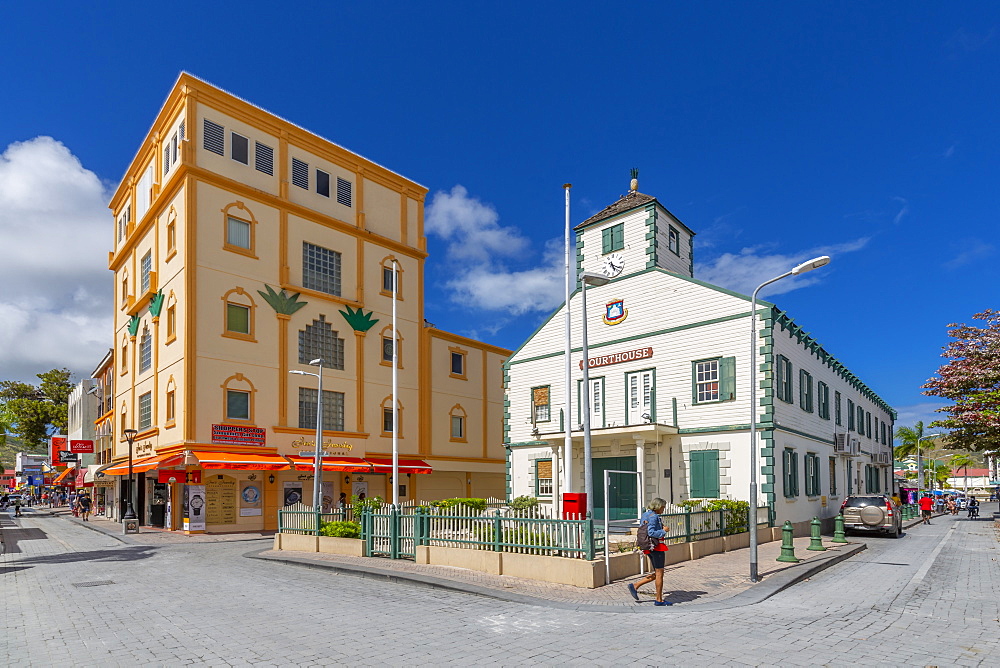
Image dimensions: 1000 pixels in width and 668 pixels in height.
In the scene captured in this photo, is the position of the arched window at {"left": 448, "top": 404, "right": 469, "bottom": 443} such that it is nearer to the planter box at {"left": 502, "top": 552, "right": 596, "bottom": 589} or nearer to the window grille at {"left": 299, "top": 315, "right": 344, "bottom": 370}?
the window grille at {"left": 299, "top": 315, "right": 344, "bottom": 370}

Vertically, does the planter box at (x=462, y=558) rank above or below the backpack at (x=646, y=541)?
below

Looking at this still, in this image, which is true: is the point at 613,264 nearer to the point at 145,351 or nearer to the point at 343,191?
the point at 343,191

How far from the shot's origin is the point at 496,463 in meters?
46.1

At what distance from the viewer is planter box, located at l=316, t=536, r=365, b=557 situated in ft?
61.2

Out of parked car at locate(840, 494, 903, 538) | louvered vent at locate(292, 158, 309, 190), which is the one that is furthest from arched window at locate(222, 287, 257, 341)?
parked car at locate(840, 494, 903, 538)

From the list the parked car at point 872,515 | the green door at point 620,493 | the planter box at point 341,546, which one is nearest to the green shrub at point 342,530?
the planter box at point 341,546

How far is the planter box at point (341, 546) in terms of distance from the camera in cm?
1865

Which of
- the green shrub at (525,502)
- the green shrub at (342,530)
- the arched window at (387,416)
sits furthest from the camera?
the arched window at (387,416)

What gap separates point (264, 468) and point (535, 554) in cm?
1980

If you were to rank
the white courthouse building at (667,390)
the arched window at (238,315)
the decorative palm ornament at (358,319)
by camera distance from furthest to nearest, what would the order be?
1. the decorative palm ornament at (358,319)
2. the arched window at (238,315)
3. the white courthouse building at (667,390)

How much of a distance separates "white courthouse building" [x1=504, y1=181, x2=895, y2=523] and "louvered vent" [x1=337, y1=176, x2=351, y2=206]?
48.0 feet

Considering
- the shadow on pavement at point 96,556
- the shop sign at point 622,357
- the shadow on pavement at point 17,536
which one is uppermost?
the shop sign at point 622,357

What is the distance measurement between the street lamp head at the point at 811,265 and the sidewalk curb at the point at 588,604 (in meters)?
6.23

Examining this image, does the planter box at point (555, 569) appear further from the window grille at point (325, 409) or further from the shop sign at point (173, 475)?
the window grille at point (325, 409)
